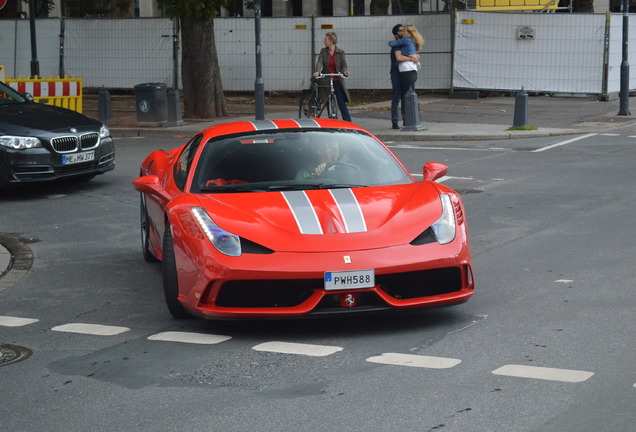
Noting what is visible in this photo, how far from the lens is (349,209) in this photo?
7270 millimetres

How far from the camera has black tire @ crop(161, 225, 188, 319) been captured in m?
7.35

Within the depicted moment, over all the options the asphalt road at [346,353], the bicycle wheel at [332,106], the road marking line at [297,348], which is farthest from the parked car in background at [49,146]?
the bicycle wheel at [332,106]

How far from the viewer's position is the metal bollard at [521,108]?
69.0 ft

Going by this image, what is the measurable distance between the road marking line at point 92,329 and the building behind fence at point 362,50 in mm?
22069

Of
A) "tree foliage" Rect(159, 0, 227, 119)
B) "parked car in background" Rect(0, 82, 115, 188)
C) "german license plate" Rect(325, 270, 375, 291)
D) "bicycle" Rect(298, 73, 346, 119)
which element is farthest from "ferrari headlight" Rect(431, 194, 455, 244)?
"tree foliage" Rect(159, 0, 227, 119)

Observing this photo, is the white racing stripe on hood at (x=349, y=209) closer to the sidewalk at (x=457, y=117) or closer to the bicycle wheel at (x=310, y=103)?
the sidewalk at (x=457, y=117)

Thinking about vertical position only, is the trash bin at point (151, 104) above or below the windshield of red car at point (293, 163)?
below

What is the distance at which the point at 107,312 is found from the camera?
25.9 ft

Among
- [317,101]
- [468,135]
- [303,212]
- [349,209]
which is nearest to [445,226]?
[349,209]

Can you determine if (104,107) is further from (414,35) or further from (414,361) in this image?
(414,361)

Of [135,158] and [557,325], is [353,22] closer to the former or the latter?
[135,158]

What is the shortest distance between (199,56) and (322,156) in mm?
16475

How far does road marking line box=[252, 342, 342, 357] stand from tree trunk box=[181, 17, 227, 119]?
59.3 ft

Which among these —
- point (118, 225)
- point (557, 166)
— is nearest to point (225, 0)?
point (557, 166)
